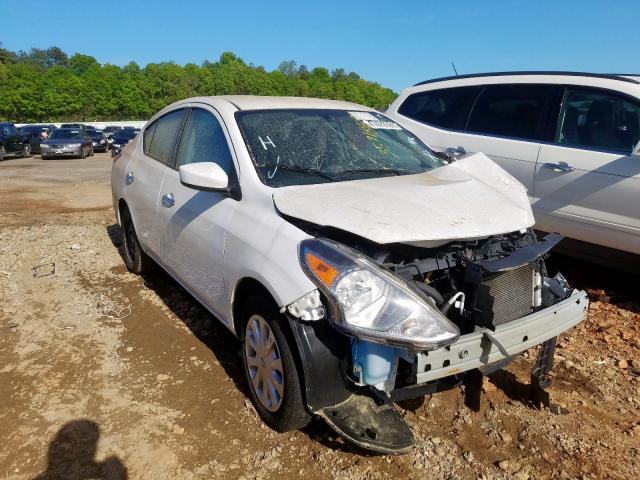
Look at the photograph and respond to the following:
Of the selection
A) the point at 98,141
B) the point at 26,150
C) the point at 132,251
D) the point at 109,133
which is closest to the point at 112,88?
the point at 109,133

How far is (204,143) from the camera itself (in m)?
3.40

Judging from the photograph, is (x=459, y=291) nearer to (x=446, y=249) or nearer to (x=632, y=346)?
(x=446, y=249)

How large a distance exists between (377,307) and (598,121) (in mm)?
3502

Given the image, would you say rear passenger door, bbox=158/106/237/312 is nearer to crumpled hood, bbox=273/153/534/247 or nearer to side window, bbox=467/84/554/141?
crumpled hood, bbox=273/153/534/247

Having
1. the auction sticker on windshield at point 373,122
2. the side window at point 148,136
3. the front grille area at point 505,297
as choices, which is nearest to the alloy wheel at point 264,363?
the front grille area at point 505,297

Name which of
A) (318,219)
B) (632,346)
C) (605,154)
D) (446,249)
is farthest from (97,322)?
(605,154)

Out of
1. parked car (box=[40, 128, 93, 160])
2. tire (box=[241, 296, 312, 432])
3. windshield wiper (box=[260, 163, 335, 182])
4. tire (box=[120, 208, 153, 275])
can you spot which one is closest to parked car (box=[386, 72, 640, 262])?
windshield wiper (box=[260, 163, 335, 182])

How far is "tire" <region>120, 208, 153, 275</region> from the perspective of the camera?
15.6 ft

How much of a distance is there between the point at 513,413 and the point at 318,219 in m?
1.62

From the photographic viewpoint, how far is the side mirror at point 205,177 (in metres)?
2.77

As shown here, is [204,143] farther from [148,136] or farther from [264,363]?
[264,363]

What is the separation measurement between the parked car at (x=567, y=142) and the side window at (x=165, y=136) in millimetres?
2970

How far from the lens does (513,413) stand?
9.12 ft

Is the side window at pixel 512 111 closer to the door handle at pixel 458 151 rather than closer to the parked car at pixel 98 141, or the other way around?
the door handle at pixel 458 151
